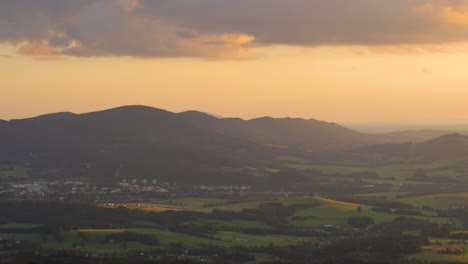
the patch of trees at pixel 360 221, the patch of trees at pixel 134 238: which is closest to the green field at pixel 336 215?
the patch of trees at pixel 360 221

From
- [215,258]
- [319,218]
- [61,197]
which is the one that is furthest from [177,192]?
[215,258]

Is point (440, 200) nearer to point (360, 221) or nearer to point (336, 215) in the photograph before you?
point (336, 215)

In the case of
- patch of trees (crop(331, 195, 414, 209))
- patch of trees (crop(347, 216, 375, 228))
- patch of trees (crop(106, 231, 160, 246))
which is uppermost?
patch of trees (crop(331, 195, 414, 209))

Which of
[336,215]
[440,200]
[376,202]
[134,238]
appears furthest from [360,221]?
[134,238]

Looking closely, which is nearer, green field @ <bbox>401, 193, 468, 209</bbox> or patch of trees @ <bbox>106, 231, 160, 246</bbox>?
patch of trees @ <bbox>106, 231, 160, 246</bbox>

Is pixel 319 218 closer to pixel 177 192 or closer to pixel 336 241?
pixel 336 241

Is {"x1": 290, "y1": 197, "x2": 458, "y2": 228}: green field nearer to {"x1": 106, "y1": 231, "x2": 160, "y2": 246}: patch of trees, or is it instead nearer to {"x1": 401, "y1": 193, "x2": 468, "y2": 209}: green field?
{"x1": 401, "y1": 193, "x2": 468, "y2": 209}: green field

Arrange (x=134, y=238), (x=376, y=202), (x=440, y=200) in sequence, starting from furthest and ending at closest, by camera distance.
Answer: (x=440, y=200) → (x=376, y=202) → (x=134, y=238)

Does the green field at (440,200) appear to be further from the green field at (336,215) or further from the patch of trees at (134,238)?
the patch of trees at (134,238)

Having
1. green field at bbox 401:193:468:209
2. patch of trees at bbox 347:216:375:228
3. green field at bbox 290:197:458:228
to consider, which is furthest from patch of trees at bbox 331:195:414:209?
patch of trees at bbox 347:216:375:228

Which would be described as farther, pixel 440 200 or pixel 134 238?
Answer: pixel 440 200

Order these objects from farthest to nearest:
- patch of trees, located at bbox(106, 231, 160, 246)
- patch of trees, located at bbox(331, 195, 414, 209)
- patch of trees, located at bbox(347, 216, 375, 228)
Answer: patch of trees, located at bbox(331, 195, 414, 209) → patch of trees, located at bbox(347, 216, 375, 228) → patch of trees, located at bbox(106, 231, 160, 246)

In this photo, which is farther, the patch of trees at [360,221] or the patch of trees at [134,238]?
the patch of trees at [360,221]
